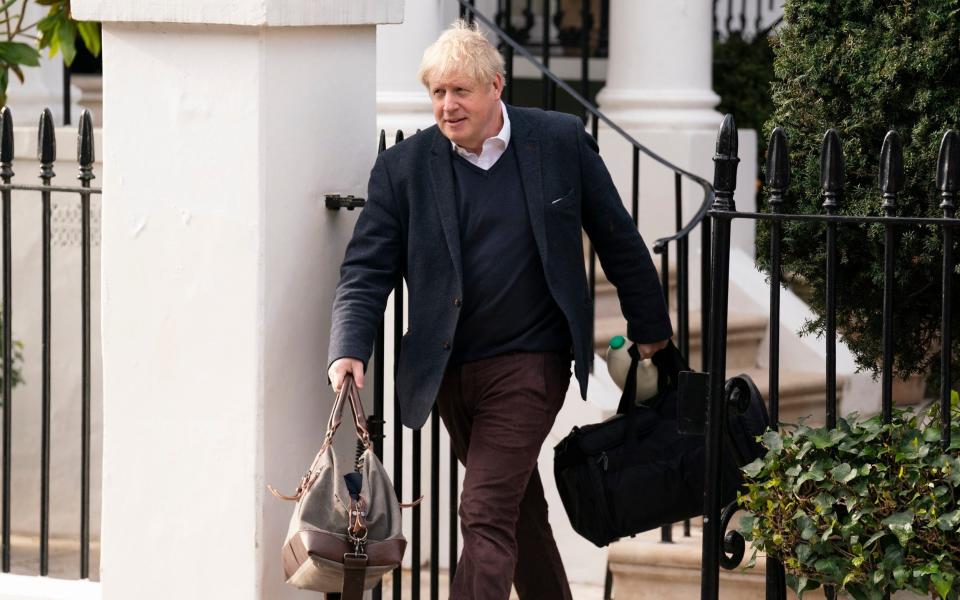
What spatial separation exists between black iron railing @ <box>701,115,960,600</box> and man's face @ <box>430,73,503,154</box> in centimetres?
57

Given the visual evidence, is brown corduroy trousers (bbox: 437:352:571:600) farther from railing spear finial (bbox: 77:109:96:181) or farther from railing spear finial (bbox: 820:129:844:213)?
railing spear finial (bbox: 77:109:96:181)

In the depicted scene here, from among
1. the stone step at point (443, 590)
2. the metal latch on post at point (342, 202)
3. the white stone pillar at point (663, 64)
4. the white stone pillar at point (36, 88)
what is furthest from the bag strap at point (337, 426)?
the white stone pillar at point (36, 88)

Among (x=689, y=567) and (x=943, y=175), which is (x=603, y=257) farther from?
(x=689, y=567)

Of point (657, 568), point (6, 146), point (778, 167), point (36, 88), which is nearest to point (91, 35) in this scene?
point (6, 146)

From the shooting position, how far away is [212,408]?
12.6 ft

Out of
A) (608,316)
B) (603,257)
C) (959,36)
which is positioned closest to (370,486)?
(603,257)

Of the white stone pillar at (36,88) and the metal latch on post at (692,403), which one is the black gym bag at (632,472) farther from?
the white stone pillar at (36,88)

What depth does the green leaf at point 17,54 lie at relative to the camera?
5367 mm

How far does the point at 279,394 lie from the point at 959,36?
1839 millimetres

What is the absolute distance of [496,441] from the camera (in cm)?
377

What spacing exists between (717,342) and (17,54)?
295cm

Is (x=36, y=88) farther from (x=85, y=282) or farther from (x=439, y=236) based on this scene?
(x=439, y=236)

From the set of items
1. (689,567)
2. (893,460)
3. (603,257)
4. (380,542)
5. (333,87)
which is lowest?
(689,567)

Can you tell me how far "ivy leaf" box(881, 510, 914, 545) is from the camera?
323 cm
